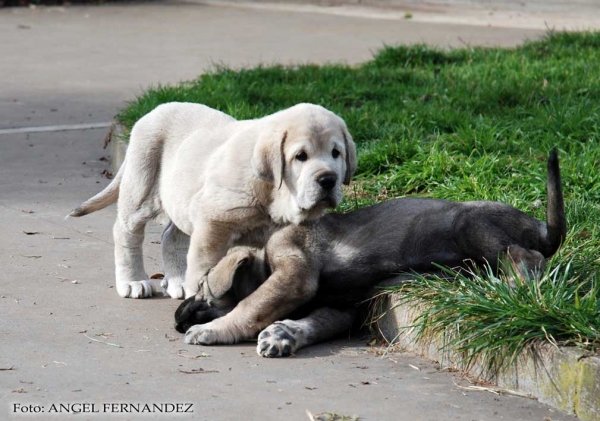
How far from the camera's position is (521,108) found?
862cm

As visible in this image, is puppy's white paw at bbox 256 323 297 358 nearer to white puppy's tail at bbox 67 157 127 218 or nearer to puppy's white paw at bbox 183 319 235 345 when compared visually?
puppy's white paw at bbox 183 319 235 345

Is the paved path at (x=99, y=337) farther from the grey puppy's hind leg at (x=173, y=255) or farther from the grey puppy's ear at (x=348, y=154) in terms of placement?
the grey puppy's ear at (x=348, y=154)

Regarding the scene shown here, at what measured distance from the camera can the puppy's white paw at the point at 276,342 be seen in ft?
16.0

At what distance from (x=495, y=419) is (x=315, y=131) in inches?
65.4

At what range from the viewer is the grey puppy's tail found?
4.98 metres

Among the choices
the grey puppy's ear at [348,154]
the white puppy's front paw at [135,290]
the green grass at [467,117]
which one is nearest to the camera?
the grey puppy's ear at [348,154]

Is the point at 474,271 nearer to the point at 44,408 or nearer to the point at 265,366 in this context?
the point at 265,366

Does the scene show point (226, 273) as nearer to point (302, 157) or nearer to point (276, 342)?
point (276, 342)

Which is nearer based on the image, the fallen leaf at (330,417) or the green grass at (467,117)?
the fallen leaf at (330,417)

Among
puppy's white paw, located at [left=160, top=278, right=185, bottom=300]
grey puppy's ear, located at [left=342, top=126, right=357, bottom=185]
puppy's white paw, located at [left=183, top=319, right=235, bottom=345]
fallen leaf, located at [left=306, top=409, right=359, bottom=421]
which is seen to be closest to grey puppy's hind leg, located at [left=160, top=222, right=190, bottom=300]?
puppy's white paw, located at [left=160, top=278, right=185, bottom=300]

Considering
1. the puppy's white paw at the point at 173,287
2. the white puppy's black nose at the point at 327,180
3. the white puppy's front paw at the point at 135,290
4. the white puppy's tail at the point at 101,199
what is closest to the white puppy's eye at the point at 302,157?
the white puppy's black nose at the point at 327,180

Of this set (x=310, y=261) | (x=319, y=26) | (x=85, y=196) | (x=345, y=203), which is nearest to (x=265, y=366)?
(x=310, y=261)

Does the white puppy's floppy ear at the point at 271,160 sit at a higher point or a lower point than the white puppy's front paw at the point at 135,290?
higher

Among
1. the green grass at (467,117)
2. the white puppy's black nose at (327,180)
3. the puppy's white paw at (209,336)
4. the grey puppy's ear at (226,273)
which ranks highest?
the white puppy's black nose at (327,180)
